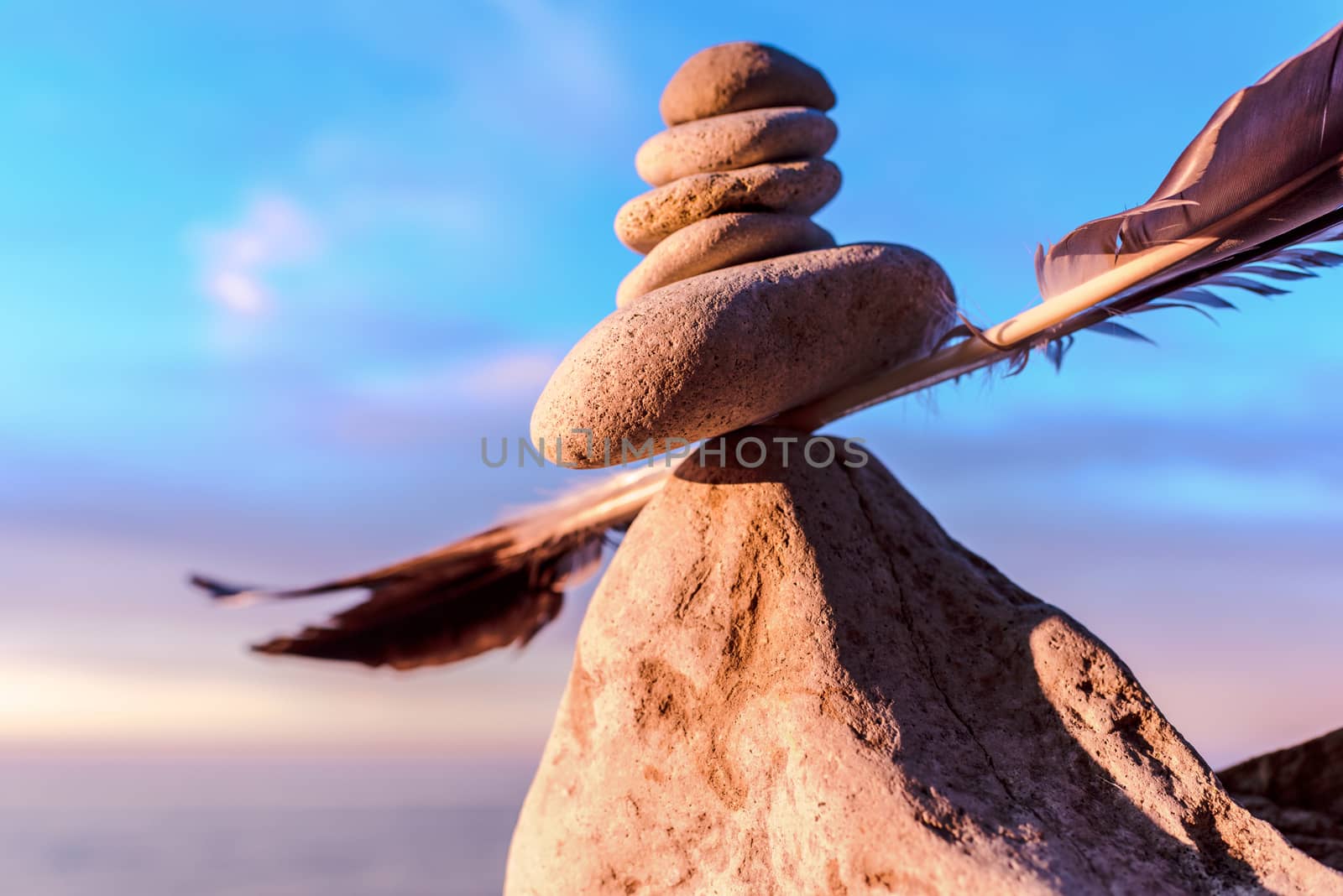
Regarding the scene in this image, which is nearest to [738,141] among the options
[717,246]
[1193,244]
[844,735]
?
[717,246]

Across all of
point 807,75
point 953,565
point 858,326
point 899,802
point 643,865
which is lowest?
point 643,865

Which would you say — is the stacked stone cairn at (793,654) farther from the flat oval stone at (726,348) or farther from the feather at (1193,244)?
the feather at (1193,244)

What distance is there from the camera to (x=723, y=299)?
135 inches

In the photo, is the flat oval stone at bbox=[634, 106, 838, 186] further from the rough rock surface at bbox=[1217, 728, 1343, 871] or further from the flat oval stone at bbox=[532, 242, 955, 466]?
the rough rock surface at bbox=[1217, 728, 1343, 871]

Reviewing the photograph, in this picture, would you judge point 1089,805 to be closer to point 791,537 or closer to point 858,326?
point 791,537

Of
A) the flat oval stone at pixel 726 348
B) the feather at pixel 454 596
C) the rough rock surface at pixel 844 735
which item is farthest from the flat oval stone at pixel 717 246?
the feather at pixel 454 596

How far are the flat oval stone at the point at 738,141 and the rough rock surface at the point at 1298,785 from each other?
340 centimetres

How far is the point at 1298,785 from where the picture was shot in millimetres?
4680

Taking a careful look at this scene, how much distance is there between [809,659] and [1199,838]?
1.22 meters

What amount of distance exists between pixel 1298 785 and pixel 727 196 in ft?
12.1

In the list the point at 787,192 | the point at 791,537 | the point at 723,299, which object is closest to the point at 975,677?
the point at 791,537

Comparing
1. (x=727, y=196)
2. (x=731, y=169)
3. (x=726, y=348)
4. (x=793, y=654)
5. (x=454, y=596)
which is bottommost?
(x=793, y=654)

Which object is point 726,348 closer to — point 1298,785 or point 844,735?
point 844,735

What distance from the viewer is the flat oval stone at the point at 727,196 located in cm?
389
